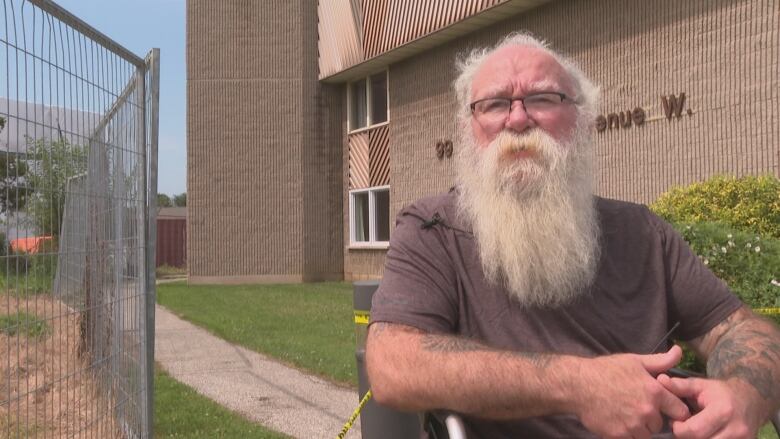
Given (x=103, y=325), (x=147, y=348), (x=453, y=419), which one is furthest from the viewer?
(x=147, y=348)

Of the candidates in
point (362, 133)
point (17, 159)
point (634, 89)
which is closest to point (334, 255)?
point (362, 133)

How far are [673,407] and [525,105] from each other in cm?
Result: 102

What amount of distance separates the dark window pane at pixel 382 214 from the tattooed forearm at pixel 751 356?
16.5 m

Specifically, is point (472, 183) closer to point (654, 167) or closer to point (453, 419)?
point (453, 419)

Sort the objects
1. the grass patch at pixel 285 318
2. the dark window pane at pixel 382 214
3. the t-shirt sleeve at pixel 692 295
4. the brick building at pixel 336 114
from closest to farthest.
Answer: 1. the t-shirt sleeve at pixel 692 295
2. the grass patch at pixel 285 318
3. the brick building at pixel 336 114
4. the dark window pane at pixel 382 214

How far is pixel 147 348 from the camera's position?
4.32 meters

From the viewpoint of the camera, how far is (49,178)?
10.7ft

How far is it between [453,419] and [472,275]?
461 mm

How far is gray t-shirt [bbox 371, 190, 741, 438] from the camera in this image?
2148 millimetres

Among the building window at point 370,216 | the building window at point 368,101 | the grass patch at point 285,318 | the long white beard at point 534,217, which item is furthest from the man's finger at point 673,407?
the building window at point 368,101

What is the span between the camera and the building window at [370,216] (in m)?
18.9

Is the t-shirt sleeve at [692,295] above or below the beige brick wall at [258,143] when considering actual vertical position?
below

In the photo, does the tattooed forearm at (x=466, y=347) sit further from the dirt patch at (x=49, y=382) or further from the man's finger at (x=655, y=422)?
the dirt patch at (x=49, y=382)

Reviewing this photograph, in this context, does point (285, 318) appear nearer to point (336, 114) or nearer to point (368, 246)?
point (368, 246)
